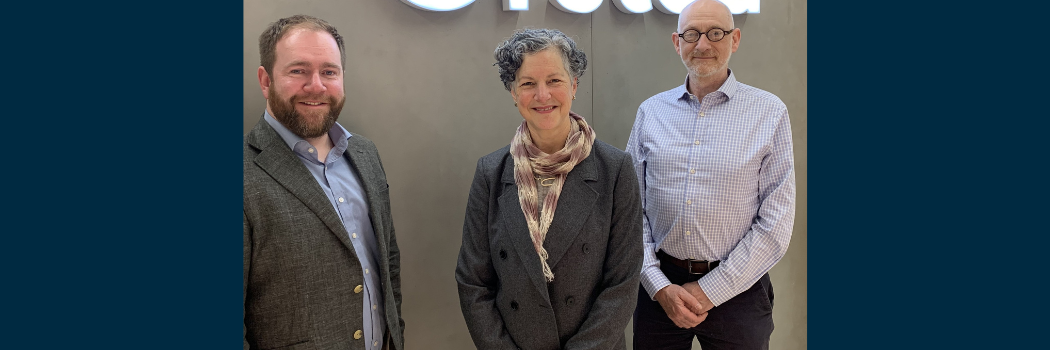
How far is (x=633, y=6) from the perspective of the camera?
330cm

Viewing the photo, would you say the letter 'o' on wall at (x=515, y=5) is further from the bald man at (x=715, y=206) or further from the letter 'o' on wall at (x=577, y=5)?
the bald man at (x=715, y=206)

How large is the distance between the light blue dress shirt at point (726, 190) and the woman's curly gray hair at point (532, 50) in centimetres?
73

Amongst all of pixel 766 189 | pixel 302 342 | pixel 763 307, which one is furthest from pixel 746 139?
pixel 302 342

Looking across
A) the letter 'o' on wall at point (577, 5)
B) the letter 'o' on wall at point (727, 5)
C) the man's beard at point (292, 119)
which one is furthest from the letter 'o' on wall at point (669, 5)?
the man's beard at point (292, 119)

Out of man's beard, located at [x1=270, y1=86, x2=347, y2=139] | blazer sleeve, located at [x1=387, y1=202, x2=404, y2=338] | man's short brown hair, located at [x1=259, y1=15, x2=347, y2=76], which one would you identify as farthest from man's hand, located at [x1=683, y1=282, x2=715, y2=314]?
man's short brown hair, located at [x1=259, y1=15, x2=347, y2=76]

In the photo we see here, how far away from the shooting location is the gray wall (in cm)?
295

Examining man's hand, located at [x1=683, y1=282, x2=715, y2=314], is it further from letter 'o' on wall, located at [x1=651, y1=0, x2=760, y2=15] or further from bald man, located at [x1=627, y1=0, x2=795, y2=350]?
letter 'o' on wall, located at [x1=651, y1=0, x2=760, y2=15]

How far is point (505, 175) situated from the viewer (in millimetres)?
2383

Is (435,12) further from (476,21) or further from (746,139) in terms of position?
(746,139)

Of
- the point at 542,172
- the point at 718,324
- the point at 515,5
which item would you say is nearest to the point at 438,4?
the point at 515,5

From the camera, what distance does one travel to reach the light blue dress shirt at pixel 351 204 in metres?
2.22

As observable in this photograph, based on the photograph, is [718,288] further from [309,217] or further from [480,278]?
[309,217]

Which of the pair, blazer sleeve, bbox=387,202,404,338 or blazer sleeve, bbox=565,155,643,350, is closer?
blazer sleeve, bbox=565,155,643,350

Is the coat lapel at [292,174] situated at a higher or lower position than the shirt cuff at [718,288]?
higher
